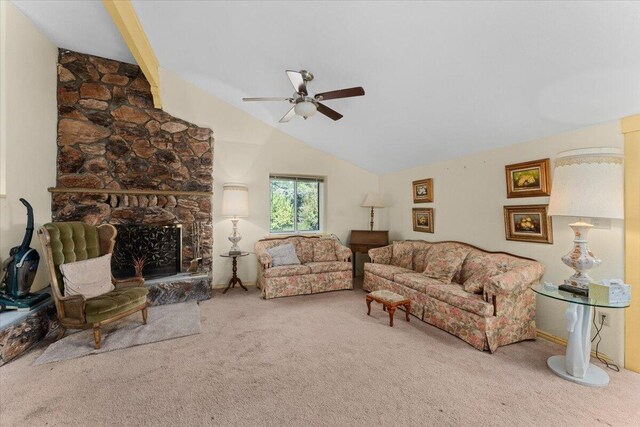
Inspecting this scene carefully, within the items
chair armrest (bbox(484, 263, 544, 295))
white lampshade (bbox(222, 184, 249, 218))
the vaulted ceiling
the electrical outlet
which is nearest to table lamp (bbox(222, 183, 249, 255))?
white lampshade (bbox(222, 184, 249, 218))

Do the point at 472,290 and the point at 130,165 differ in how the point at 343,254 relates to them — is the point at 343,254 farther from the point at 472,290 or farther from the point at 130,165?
the point at 130,165

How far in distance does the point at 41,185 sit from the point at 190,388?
11.4 ft

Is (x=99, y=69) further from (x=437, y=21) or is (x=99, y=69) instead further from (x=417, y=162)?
(x=417, y=162)

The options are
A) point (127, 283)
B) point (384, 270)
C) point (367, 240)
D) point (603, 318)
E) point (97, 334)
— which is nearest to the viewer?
point (603, 318)

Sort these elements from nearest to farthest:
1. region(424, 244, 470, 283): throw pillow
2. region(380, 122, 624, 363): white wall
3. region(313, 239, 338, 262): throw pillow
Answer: region(380, 122, 624, 363): white wall < region(424, 244, 470, 283): throw pillow < region(313, 239, 338, 262): throw pillow

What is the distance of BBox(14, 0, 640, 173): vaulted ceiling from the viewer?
194cm

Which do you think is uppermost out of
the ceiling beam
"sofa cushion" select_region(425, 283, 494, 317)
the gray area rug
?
the ceiling beam

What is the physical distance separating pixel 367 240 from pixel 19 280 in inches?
185

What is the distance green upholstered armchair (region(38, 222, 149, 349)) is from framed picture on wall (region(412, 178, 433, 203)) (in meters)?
4.26

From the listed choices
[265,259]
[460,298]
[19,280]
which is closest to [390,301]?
[460,298]

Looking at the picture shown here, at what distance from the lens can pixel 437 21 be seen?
211 cm

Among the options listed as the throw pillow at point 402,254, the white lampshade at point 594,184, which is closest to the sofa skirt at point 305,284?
the throw pillow at point 402,254

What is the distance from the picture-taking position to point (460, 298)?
288 centimetres

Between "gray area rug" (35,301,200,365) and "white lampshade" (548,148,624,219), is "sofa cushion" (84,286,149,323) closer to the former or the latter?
"gray area rug" (35,301,200,365)
